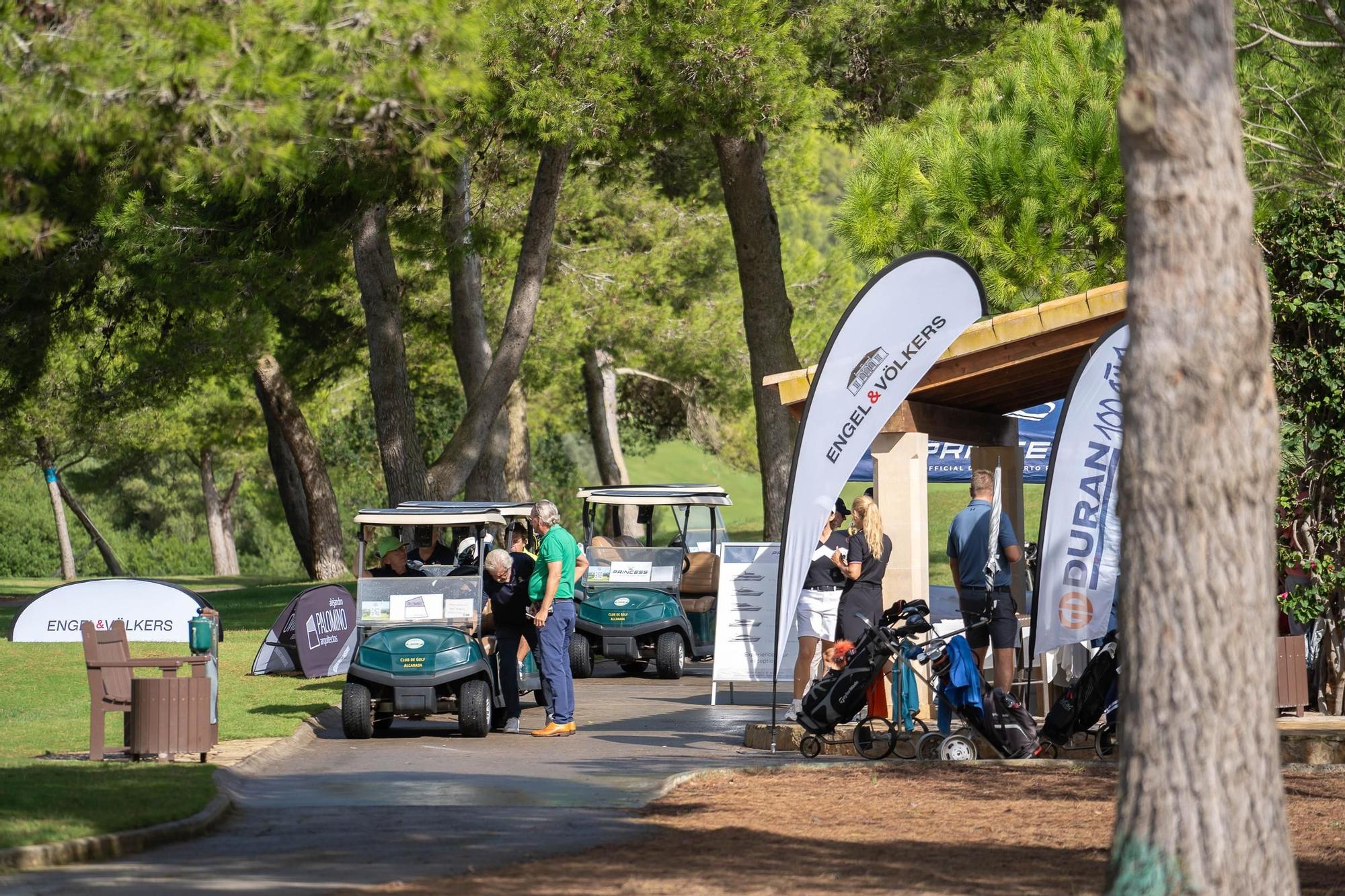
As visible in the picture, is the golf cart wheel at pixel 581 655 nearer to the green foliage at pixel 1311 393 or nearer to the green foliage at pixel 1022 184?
the green foliage at pixel 1022 184

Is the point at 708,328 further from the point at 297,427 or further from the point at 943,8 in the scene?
the point at 943,8

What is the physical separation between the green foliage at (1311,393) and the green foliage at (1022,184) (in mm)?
6795

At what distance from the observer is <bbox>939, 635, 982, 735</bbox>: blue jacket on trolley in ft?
33.5

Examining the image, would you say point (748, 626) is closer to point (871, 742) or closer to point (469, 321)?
point (871, 742)

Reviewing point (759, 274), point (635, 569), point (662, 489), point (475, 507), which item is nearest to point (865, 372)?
point (475, 507)

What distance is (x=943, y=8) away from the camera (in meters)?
21.4

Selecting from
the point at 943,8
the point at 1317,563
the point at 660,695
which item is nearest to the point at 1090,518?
the point at 1317,563

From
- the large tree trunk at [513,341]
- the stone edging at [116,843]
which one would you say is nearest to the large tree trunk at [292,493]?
the large tree trunk at [513,341]

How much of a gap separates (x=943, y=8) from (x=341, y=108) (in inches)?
579

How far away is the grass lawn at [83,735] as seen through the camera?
8.29 m

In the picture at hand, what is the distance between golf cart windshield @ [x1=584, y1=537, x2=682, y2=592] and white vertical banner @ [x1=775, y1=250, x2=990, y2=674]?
646 centimetres

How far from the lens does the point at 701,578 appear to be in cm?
1922

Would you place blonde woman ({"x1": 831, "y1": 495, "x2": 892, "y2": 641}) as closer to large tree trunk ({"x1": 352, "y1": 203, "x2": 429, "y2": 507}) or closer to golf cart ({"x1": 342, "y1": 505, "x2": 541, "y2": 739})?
golf cart ({"x1": 342, "y1": 505, "x2": 541, "y2": 739})

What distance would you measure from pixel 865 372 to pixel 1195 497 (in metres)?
5.75
